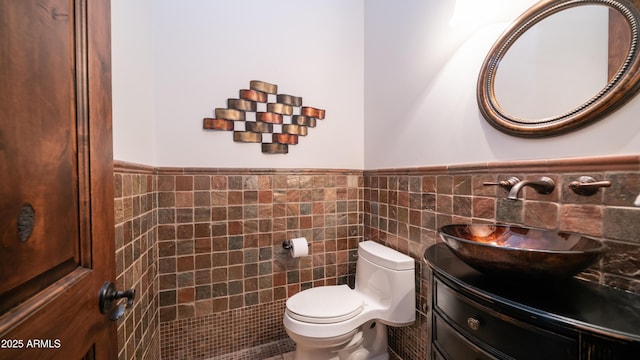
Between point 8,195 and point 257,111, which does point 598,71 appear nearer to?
point 8,195

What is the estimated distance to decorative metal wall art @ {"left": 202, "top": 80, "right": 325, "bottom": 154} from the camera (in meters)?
1.67

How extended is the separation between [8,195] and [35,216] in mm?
65

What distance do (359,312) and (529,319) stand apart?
98 centimetres

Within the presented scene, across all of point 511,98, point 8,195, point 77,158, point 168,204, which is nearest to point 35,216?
point 8,195

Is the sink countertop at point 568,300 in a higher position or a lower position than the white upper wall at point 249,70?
lower

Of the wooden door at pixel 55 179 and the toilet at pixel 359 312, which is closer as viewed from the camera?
the wooden door at pixel 55 179

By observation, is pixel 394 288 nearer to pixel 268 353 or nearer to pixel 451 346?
pixel 451 346

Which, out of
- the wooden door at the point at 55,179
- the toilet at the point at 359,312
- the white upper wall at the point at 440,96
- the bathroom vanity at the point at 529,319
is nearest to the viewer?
the wooden door at the point at 55,179

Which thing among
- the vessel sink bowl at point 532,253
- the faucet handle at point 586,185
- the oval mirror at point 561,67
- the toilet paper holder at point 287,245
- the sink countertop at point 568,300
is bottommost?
the toilet paper holder at point 287,245

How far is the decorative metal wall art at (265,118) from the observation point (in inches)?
65.9

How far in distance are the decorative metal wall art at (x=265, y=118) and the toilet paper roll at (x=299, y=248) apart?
26.7 inches

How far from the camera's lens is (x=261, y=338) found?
1764mm

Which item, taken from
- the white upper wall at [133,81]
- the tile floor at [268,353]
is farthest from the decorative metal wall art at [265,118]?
the tile floor at [268,353]

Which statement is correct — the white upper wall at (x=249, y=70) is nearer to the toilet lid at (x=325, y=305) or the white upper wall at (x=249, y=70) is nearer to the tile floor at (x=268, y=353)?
the toilet lid at (x=325, y=305)
